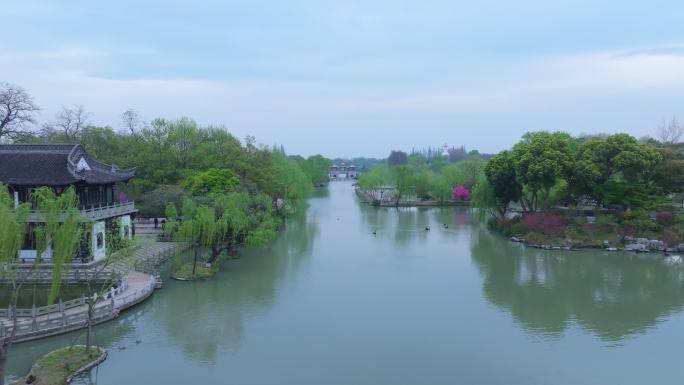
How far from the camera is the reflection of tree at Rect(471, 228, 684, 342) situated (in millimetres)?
19266

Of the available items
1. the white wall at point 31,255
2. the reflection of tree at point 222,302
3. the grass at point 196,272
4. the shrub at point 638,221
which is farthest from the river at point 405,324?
the white wall at point 31,255

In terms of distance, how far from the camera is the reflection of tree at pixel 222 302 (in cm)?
1677

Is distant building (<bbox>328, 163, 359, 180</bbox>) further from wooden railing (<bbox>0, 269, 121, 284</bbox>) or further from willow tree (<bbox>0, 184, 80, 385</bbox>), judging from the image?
willow tree (<bbox>0, 184, 80, 385</bbox>)

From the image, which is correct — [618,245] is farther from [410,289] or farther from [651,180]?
[410,289]

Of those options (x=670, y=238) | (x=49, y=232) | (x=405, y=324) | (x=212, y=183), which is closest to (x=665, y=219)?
(x=670, y=238)

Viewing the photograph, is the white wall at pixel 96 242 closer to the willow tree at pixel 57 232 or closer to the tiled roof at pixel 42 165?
the tiled roof at pixel 42 165

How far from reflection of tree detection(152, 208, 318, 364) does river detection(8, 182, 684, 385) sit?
0.07 metres

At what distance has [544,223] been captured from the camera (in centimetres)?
3572

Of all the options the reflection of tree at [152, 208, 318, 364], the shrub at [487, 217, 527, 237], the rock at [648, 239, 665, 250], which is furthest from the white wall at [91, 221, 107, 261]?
the rock at [648, 239, 665, 250]

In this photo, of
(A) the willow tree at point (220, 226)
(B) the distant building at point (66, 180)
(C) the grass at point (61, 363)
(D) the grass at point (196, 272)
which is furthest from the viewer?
(A) the willow tree at point (220, 226)

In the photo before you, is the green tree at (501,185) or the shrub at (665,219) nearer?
the shrub at (665,219)

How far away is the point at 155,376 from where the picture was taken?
14039 mm

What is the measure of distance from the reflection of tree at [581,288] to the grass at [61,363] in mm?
14663

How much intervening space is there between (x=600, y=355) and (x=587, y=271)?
41.4ft
